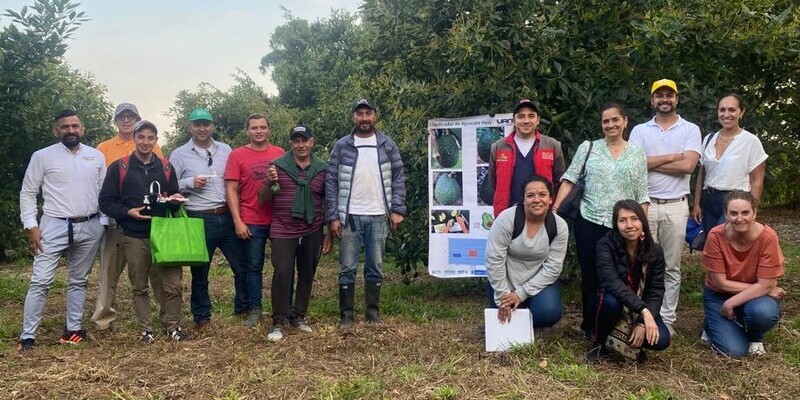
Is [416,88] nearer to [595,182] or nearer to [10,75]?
[595,182]

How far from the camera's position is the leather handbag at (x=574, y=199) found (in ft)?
16.1

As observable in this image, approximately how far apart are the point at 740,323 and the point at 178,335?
4.26 m

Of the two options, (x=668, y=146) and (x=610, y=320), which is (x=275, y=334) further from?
(x=668, y=146)

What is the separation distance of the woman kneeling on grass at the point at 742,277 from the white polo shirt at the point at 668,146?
42cm

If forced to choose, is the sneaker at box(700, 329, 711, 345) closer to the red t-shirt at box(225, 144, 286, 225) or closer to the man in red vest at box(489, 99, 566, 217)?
the man in red vest at box(489, 99, 566, 217)

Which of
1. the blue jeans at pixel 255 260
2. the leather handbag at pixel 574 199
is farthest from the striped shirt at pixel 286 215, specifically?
the leather handbag at pixel 574 199

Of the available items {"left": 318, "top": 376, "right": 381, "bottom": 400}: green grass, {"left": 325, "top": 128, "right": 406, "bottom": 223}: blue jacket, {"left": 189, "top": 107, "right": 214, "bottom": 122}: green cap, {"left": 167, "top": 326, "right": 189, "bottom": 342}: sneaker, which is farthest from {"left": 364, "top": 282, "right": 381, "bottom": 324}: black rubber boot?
{"left": 189, "top": 107, "right": 214, "bottom": 122}: green cap

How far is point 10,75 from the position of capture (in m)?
6.43

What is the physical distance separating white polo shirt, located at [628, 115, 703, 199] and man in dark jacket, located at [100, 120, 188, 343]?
12.2 ft

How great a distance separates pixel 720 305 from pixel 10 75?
6.67 m

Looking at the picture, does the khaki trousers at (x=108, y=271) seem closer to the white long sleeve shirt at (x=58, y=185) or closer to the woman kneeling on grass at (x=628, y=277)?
the white long sleeve shirt at (x=58, y=185)

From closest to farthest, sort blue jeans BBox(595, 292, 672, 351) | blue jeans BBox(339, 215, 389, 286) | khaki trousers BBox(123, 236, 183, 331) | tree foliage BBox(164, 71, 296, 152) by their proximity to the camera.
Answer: blue jeans BBox(595, 292, 672, 351) → khaki trousers BBox(123, 236, 183, 331) → blue jeans BBox(339, 215, 389, 286) → tree foliage BBox(164, 71, 296, 152)

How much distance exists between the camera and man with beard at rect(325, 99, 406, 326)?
543 centimetres

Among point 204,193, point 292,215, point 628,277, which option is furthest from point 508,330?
point 204,193
